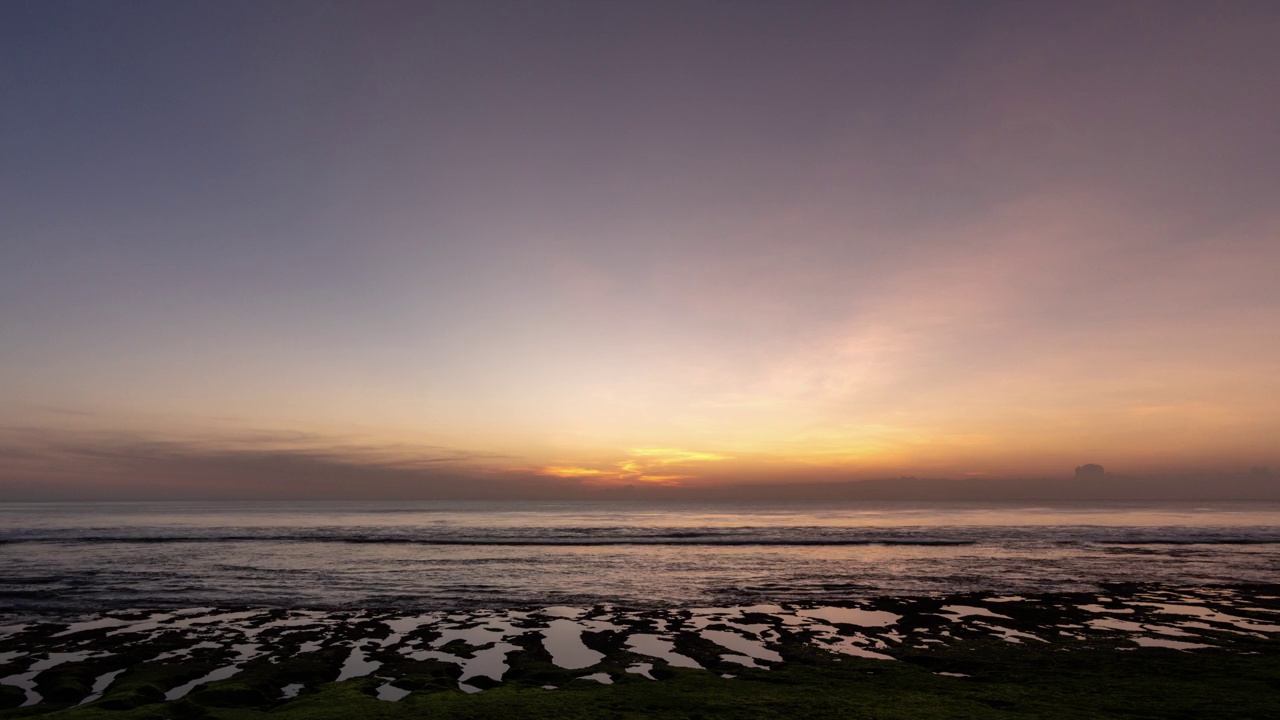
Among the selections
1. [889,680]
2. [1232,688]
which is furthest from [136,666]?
[1232,688]

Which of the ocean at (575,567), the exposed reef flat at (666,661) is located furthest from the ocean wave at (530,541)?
the exposed reef flat at (666,661)

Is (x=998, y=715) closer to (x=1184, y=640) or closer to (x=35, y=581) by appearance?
(x=1184, y=640)

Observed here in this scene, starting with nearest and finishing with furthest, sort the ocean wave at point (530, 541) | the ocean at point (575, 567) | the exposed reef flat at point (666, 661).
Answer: the exposed reef flat at point (666, 661), the ocean at point (575, 567), the ocean wave at point (530, 541)

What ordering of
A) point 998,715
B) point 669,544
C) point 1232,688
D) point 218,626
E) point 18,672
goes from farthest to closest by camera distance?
point 669,544 → point 218,626 → point 18,672 → point 1232,688 → point 998,715

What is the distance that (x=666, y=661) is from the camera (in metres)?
15.0

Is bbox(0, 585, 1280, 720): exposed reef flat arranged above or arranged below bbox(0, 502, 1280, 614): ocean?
above

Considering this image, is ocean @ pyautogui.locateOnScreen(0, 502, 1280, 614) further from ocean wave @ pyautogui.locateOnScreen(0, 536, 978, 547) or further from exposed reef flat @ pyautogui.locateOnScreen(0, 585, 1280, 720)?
exposed reef flat @ pyautogui.locateOnScreen(0, 585, 1280, 720)

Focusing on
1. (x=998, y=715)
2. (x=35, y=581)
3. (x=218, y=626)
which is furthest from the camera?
(x=35, y=581)

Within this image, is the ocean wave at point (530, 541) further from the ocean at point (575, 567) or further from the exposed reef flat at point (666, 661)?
the exposed reef flat at point (666, 661)

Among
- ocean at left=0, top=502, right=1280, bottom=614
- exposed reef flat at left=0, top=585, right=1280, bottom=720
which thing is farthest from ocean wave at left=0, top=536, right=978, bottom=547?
exposed reef flat at left=0, top=585, right=1280, bottom=720

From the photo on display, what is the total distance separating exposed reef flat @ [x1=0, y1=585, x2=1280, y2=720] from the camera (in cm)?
1112

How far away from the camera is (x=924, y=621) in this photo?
1998cm

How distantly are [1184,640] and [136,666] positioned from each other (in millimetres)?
25609

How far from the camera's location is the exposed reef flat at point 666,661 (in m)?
11.1
